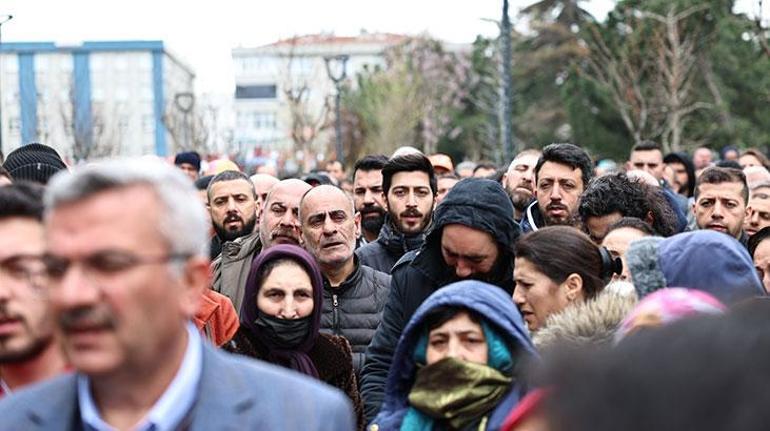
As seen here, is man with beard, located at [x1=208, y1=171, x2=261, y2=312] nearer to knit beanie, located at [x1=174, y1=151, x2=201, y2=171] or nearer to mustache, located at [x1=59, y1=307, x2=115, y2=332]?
knit beanie, located at [x1=174, y1=151, x2=201, y2=171]

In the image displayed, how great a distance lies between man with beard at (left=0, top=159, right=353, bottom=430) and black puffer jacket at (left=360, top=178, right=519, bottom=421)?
120 inches

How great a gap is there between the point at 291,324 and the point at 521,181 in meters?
4.43

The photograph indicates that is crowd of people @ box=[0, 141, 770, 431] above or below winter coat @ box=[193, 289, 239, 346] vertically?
above

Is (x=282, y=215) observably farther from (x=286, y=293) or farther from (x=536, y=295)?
(x=536, y=295)

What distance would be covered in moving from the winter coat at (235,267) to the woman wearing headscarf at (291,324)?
1684mm

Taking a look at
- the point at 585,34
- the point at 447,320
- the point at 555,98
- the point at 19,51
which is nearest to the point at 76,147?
the point at 585,34

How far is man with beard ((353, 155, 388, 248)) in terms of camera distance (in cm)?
1123

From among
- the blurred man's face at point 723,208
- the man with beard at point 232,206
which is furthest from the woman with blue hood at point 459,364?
the man with beard at point 232,206

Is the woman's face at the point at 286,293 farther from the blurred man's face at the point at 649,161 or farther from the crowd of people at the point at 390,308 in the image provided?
the blurred man's face at the point at 649,161

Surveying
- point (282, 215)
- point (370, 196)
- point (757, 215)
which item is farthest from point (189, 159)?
point (757, 215)

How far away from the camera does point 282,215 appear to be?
29.8 feet

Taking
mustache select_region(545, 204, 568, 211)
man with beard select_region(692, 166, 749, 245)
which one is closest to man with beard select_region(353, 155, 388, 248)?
mustache select_region(545, 204, 568, 211)

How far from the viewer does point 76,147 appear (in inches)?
1802

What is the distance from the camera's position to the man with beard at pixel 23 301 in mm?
4043
